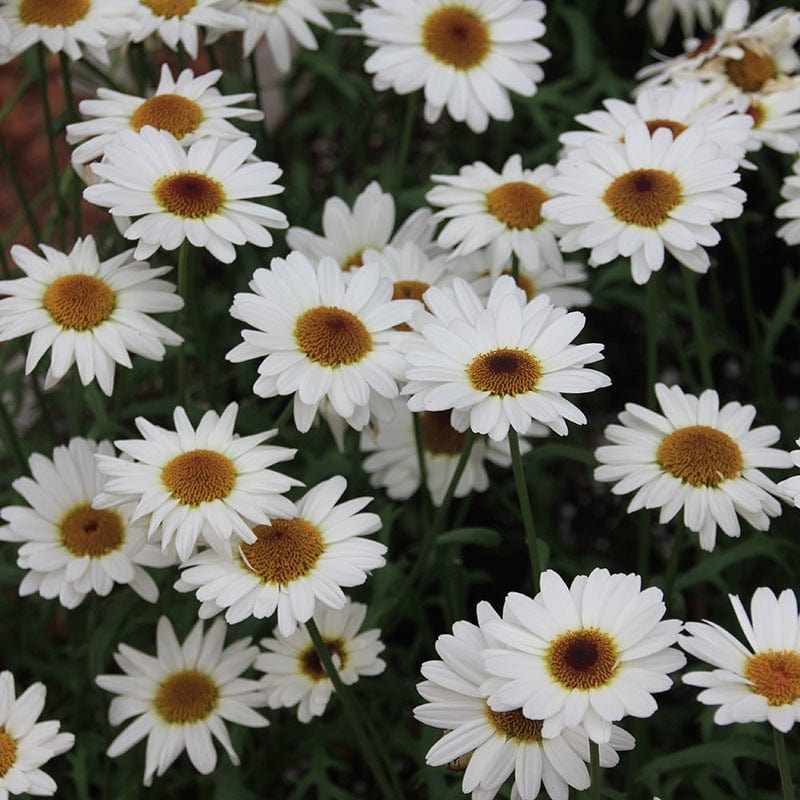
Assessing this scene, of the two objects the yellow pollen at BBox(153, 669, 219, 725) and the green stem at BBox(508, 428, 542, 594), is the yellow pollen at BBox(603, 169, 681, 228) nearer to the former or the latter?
the green stem at BBox(508, 428, 542, 594)

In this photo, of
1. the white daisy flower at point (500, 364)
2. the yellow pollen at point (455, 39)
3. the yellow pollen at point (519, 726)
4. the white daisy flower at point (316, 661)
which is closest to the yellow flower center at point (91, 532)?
the white daisy flower at point (316, 661)

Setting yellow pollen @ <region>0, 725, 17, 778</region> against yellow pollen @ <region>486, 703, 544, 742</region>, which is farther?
yellow pollen @ <region>0, 725, 17, 778</region>

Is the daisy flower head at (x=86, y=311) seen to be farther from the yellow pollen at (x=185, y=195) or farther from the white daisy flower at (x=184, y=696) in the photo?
the white daisy flower at (x=184, y=696)

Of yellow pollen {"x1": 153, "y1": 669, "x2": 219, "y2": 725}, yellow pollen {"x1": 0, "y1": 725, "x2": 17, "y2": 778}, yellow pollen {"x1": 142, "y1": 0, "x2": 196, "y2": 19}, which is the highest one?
yellow pollen {"x1": 142, "y1": 0, "x2": 196, "y2": 19}

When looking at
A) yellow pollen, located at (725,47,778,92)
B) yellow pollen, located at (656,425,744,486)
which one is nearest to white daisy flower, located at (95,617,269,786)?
yellow pollen, located at (656,425,744,486)

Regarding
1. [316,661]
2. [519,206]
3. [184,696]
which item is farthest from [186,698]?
[519,206]

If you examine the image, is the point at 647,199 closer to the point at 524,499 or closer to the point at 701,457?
the point at 701,457
